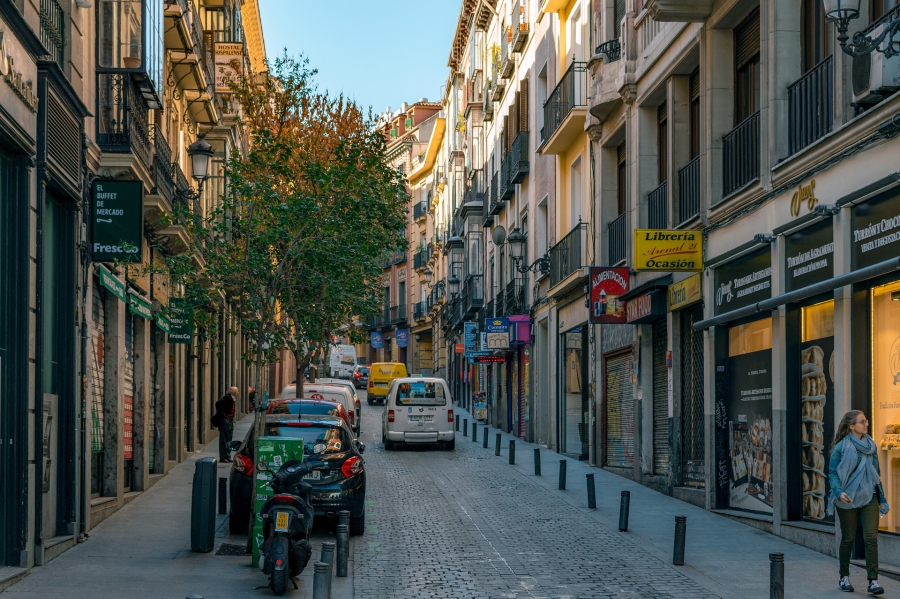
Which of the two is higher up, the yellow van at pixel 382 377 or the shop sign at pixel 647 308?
the shop sign at pixel 647 308

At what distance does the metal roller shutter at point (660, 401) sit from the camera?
2047 cm

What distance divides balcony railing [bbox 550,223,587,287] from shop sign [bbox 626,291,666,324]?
5.05m

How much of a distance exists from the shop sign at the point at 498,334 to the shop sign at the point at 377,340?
4864 cm

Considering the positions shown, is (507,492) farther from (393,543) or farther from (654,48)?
(654,48)

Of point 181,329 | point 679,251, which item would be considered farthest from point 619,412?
point 181,329

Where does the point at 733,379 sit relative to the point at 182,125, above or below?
below

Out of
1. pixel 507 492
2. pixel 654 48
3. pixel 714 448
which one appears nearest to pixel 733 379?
pixel 714 448

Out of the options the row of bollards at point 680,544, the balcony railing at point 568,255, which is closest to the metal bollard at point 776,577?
the row of bollards at point 680,544

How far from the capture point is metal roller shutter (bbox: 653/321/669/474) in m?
20.5

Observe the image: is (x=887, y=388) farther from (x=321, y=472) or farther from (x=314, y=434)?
(x=314, y=434)

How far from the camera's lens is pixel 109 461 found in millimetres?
17578

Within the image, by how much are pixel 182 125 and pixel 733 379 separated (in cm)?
1553

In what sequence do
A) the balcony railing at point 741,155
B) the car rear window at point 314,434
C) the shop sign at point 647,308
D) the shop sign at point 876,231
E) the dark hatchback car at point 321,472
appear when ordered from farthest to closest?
the shop sign at point 647,308 < the balcony railing at point 741,155 < the car rear window at point 314,434 < the dark hatchback car at point 321,472 < the shop sign at point 876,231

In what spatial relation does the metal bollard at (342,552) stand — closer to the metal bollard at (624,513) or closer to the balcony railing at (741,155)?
the metal bollard at (624,513)
